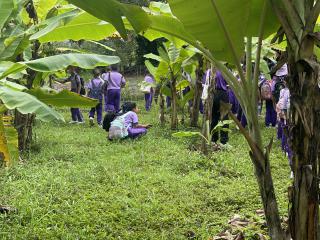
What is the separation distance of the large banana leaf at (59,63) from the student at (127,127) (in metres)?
4.27

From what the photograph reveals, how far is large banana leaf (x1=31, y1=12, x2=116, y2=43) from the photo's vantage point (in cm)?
251

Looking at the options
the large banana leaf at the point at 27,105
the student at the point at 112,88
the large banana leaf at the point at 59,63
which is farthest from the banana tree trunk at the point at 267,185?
the student at the point at 112,88

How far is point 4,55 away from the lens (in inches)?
121

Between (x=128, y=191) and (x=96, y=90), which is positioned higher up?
(x=96, y=90)

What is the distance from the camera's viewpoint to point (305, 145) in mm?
1874

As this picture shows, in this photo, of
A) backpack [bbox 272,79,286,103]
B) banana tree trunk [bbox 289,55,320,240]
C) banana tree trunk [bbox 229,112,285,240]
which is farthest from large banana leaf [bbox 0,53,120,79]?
backpack [bbox 272,79,286,103]

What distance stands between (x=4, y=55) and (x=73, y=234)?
4.70ft

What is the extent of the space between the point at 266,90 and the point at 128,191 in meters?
4.68

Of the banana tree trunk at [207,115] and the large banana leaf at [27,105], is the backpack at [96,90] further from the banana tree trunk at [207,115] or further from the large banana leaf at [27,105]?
the large banana leaf at [27,105]

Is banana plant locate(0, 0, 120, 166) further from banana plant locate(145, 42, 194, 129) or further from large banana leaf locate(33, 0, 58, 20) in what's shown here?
banana plant locate(145, 42, 194, 129)

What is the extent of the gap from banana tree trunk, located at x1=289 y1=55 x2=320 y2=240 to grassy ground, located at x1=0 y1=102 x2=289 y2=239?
1.59 meters

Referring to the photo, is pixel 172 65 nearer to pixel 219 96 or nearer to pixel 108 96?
pixel 219 96

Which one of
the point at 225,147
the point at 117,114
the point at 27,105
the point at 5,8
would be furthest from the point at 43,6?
the point at 225,147

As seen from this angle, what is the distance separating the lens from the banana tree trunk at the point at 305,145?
1857 mm
